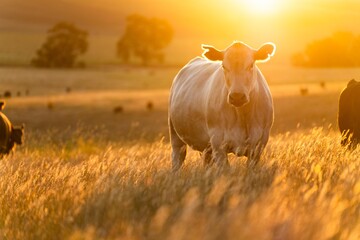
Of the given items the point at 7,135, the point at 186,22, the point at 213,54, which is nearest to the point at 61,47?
the point at 186,22

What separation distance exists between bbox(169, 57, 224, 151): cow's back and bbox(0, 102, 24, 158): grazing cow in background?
5.83 meters

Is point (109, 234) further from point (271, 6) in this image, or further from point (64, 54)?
point (271, 6)

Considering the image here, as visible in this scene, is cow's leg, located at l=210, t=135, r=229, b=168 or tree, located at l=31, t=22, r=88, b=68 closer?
cow's leg, located at l=210, t=135, r=229, b=168

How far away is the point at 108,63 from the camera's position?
4313 inches

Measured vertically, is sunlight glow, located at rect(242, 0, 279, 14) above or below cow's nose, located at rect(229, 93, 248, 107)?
above

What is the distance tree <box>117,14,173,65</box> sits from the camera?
11038 cm

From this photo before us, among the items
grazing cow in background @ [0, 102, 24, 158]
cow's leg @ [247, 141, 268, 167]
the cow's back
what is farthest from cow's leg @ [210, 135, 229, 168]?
grazing cow in background @ [0, 102, 24, 158]

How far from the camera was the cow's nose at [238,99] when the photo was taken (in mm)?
8164

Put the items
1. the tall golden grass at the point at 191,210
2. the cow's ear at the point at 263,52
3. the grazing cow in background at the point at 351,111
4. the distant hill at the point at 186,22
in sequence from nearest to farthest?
the tall golden grass at the point at 191,210
the cow's ear at the point at 263,52
the grazing cow in background at the point at 351,111
the distant hill at the point at 186,22

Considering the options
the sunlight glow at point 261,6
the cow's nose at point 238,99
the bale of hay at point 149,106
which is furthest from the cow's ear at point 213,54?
the sunlight glow at point 261,6

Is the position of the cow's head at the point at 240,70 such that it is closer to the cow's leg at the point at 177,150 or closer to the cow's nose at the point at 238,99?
the cow's nose at the point at 238,99

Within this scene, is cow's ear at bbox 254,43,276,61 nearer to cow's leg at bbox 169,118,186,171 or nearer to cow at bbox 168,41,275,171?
cow at bbox 168,41,275,171

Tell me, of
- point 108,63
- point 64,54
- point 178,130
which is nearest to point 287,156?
point 178,130

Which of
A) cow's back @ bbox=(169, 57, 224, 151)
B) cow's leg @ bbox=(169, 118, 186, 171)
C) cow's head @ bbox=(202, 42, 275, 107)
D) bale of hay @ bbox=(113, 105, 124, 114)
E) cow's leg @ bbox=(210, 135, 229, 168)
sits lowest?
bale of hay @ bbox=(113, 105, 124, 114)
